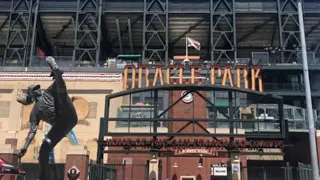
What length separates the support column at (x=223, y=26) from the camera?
58475 millimetres

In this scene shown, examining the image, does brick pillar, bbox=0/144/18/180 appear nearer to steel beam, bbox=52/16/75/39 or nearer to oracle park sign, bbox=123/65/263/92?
oracle park sign, bbox=123/65/263/92

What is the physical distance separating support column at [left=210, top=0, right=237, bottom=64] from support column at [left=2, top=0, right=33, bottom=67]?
25.2 m

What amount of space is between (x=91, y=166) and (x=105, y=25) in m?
45.2

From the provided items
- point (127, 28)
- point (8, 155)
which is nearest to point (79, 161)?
point (8, 155)

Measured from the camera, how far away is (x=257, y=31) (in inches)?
2436

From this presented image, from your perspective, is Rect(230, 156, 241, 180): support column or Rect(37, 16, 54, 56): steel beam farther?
Rect(37, 16, 54, 56): steel beam

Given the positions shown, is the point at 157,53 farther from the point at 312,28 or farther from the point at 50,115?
the point at 50,115

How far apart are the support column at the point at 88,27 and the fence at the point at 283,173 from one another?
3115 centimetres

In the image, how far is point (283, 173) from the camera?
2617 centimetres

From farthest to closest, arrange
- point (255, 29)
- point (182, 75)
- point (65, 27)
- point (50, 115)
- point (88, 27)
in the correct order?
1. point (65, 27)
2. point (255, 29)
3. point (88, 27)
4. point (182, 75)
5. point (50, 115)

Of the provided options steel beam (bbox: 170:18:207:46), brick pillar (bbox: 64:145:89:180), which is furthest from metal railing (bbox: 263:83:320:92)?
brick pillar (bbox: 64:145:89:180)

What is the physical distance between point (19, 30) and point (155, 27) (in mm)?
18919

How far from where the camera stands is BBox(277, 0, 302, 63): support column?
5802 centimetres

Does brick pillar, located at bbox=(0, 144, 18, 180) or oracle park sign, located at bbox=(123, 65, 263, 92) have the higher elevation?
oracle park sign, located at bbox=(123, 65, 263, 92)
